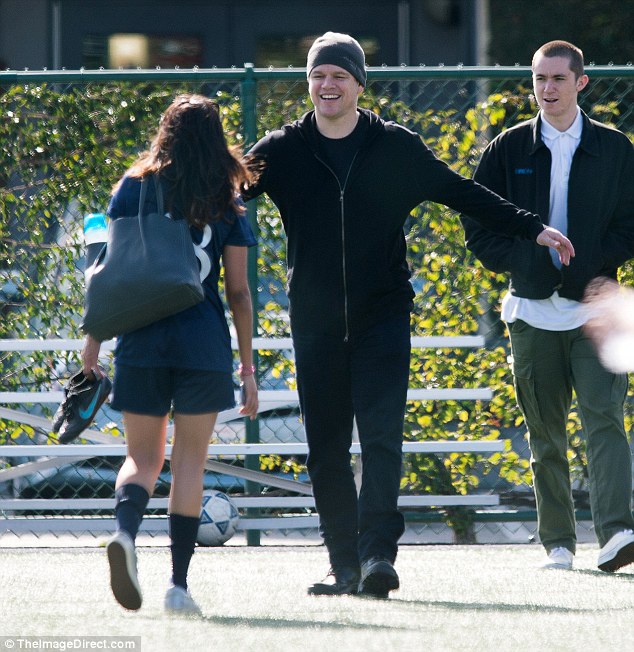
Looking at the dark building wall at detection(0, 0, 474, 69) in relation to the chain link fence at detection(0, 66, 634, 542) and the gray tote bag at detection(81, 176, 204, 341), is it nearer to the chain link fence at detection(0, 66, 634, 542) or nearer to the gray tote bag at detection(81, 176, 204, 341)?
the chain link fence at detection(0, 66, 634, 542)

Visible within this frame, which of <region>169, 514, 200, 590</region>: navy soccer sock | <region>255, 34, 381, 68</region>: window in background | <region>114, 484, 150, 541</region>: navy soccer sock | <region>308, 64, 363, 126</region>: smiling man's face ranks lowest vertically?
<region>169, 514, 200, 590</region>: navy soccer sock

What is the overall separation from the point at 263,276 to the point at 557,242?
2330 millimetres

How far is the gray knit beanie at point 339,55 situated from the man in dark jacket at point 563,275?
1019 millimetres

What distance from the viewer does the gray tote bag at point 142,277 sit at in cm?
431

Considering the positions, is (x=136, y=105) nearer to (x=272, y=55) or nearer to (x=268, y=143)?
(x=268, y=143)

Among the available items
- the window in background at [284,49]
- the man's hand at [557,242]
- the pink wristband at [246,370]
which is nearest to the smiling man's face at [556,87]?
the man's hand at [557,242]

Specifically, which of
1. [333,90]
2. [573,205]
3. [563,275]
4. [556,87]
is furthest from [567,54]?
[333,90]

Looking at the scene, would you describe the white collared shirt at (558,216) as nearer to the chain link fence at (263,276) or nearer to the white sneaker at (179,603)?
the chain link fence at (263,276)

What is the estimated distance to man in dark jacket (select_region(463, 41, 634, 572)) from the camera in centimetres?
570

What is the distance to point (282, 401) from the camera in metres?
6.91

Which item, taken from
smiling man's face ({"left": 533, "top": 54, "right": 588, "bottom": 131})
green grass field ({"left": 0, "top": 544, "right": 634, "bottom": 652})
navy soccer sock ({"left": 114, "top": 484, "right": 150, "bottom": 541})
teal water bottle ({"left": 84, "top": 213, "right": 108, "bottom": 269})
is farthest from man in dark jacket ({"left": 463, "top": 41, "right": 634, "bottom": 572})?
navy soccer sock ({"left": 114, "top": 484, "right": 150, "bottom": 541})

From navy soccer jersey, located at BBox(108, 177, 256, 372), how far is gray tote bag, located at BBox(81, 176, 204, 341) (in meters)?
0.06

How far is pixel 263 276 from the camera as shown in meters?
7.05

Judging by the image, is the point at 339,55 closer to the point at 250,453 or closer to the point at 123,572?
the point at 123,572
